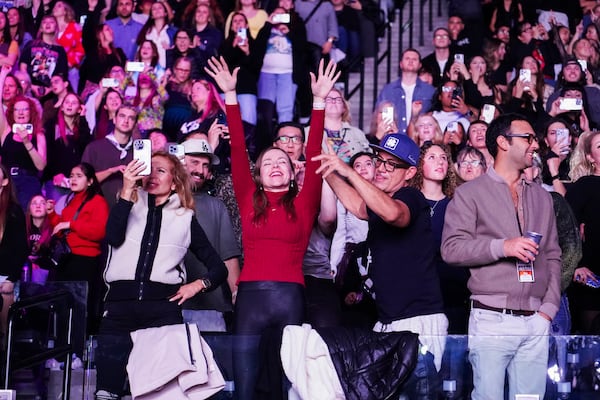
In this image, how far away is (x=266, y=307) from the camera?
5742mm

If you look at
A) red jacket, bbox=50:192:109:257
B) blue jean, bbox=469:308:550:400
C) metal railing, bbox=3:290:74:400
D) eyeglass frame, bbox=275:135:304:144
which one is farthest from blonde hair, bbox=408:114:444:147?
metal railing, bbox=3:290:74:400

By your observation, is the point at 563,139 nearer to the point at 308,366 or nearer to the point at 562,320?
the point at 562,320

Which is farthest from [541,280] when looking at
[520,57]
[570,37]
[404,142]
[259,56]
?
[570,37]

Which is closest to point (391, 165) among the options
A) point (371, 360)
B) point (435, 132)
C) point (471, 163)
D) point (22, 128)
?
point (371, 360)

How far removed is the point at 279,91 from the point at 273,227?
17.3 feet

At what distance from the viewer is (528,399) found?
5355 mm

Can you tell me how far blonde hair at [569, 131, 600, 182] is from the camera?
738 centimetres

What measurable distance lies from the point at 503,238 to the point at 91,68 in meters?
7.07

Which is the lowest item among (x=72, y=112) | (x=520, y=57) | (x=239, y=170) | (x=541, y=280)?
(x=541, y=280)

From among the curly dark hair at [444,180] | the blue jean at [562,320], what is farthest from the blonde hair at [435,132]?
the blue jean at [562,320]

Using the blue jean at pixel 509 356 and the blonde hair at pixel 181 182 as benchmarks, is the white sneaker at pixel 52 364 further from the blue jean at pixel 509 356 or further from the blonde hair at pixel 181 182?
the blue jean at pixel 509 356

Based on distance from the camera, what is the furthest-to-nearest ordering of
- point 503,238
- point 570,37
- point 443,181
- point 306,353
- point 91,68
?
point 570,37
point 91,68
point 443,181
point 503,238
point 306,353

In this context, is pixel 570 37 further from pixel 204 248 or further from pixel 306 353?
pixel 306 353

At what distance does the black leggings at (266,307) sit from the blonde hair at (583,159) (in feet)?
8.39
